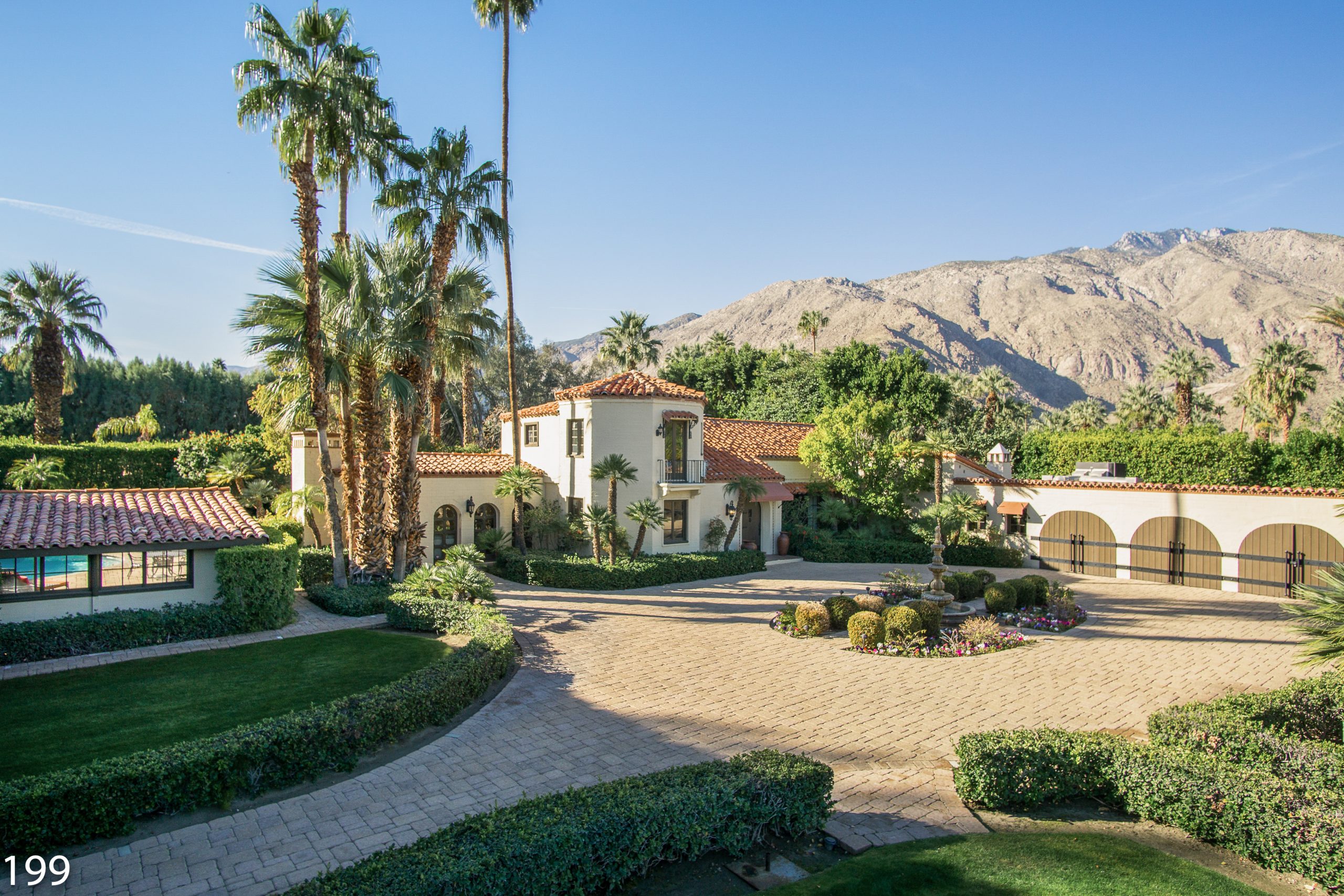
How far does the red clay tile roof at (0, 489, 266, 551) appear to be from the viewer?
13398 millimetres

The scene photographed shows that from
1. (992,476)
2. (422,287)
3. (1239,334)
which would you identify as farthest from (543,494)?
(1239,334)

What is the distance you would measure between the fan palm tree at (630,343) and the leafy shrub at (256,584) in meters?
29.9

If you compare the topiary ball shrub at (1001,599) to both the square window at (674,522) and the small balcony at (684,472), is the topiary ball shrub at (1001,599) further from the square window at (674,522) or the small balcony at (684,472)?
the square window at (674,522)

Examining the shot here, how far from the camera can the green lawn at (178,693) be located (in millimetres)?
9180

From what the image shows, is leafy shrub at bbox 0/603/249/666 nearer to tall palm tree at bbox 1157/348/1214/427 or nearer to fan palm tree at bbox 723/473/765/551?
fan palm tree at bbox 723/473/765/551

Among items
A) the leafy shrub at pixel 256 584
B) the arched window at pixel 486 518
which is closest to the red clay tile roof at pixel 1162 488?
the arched window at pixel 486 518

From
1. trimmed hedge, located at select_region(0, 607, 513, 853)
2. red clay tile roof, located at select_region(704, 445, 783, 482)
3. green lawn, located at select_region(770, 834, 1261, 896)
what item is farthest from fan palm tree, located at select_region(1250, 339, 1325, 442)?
trimmed hedge, located at select_region(0, 607, 513, 853)

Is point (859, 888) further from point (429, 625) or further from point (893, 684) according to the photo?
point (429, 625)

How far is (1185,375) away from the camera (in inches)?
1670

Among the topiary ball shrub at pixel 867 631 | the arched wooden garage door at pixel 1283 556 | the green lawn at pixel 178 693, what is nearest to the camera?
the green lawn at pixel 178 693

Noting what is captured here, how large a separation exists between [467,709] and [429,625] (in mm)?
5150

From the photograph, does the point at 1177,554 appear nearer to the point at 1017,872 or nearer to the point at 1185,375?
the point at 1017,872

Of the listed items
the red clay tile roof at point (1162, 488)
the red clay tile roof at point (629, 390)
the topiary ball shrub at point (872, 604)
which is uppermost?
the red clay tile roof at point (629, 390)

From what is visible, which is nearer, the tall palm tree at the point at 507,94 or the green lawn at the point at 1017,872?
the green lawn at the point at 1017,872
